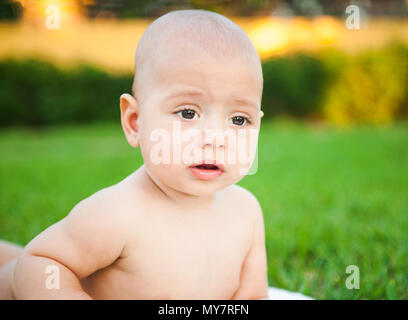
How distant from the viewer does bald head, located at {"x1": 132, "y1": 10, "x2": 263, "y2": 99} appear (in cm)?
126

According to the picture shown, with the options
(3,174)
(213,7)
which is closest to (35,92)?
(3,174)

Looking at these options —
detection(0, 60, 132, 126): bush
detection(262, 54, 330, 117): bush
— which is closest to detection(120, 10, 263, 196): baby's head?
detection(0, 60, 132, 126): bush

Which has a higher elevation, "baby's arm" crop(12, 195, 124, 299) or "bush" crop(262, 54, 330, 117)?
"bush" crop(262, 54, 330, 117)

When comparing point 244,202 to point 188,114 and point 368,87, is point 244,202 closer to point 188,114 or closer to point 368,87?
point 188,114

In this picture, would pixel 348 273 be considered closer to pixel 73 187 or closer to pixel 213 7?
pixel 213 7

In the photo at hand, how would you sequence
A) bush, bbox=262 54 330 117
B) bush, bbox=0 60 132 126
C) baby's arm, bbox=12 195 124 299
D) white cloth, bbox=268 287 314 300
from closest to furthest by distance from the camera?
baby's arm, bbox=12 195 124 299 → white cloth, bbox=268 287 314 300 → bush, bbox=0 60 132 126 → bush, bbox=262 54 330 117

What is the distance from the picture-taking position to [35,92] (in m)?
10.3

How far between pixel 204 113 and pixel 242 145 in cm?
18

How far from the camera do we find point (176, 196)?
4.58 feet

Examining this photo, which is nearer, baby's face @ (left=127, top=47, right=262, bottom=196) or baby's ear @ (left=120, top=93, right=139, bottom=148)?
baby's face @ (left=127, top=47, right=262, bottom=196)

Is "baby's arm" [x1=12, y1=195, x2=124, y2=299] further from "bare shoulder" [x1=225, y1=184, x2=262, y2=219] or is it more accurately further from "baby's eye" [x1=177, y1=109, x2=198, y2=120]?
"bare shoulder" [x1=225, y1=184, x2=262, y2=219]

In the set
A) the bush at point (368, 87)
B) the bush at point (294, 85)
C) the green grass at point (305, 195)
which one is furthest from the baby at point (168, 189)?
the bush at point (368, 87)

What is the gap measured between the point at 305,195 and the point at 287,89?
758 centimetres

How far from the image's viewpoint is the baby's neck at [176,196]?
4.56 ft
